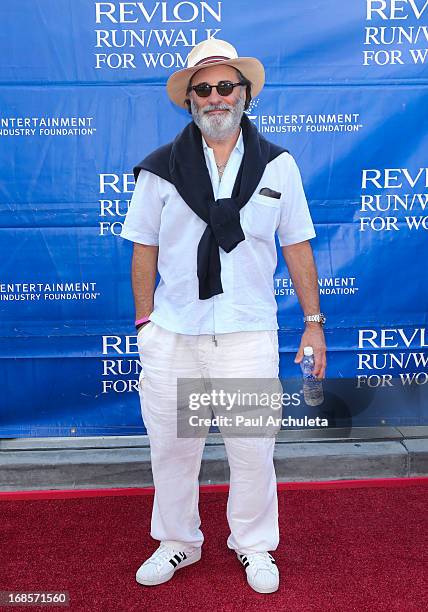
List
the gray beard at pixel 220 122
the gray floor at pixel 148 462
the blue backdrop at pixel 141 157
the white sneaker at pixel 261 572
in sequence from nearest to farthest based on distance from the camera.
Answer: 1. the gray beard at pixel 220 122
2. the white sneaker at pixel 261 572
3. the blue backdrop at pixel 141 157
4. the gray floor at pixel 148 462

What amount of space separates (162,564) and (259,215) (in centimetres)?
131

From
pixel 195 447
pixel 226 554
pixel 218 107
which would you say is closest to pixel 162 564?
pixel 226 554

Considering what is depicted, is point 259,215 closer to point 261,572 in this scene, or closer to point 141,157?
point 141,157

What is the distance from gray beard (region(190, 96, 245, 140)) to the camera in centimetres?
236

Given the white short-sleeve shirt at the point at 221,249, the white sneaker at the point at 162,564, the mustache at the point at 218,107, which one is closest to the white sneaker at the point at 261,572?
the white sneaker at the point at 162,564

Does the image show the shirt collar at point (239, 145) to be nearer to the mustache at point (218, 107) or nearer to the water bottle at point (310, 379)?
the mustache at point (218, 107)

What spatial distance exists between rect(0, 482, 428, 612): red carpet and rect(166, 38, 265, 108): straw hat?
1784mm

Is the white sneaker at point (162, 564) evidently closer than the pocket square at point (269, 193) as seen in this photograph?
No

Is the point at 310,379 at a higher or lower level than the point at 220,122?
lower

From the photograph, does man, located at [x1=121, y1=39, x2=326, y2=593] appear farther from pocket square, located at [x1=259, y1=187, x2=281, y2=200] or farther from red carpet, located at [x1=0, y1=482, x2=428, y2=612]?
red carpet, located at [x1=0, y1=482, x2=428, y2=612]

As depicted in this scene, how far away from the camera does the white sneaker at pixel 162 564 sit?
2.55 m

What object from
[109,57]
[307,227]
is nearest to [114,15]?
[109,57]

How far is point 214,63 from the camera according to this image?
2.37 m

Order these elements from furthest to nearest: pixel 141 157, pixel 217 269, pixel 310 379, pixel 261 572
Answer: pixel 141 157 < pixel 310 379 < pixel 261 572 < pixel 217 269
